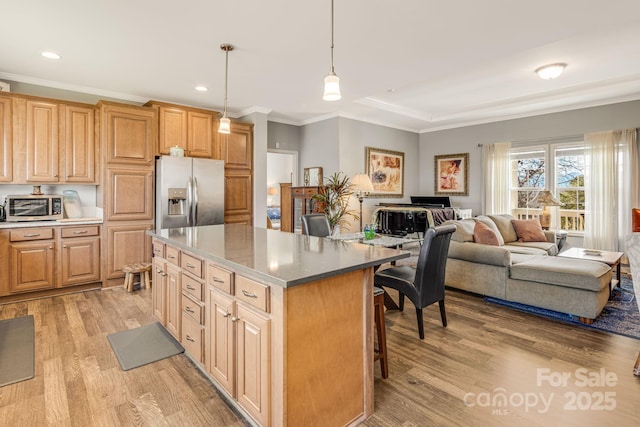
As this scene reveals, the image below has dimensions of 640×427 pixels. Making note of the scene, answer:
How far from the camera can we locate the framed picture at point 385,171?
674 centimetres

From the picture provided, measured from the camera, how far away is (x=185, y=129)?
191 inches

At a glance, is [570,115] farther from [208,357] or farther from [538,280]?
[208,357]

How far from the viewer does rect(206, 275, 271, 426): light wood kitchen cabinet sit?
153cm

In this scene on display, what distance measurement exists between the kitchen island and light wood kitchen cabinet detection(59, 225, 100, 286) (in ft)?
8.97

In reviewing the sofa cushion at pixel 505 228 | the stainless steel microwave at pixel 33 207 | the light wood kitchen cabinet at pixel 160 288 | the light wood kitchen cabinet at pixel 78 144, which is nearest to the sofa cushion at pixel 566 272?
the sofa cushion at pixel 505 228

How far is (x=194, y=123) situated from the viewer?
16.3 feet

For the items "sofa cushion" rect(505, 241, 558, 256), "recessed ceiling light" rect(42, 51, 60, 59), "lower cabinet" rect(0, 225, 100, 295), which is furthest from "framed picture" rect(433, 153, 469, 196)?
"recessed ceiling light" rect(42, 51, 60, 59)

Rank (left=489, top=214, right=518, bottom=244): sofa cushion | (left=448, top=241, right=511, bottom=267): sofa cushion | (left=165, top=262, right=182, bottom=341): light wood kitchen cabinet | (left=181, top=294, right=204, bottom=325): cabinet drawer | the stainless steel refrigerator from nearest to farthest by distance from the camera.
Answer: (left=181, top=294, right=204, bottom=325): cabinet drawer → (left=165, top=262, right=182, bottom=341): light wood kitchen cabinet → (left=448, top=241, right=511, bottom=267): sofa cushion → the stainless steel refrigerator → (left=489, top=214, right=518, bottom=244): sofa cushion

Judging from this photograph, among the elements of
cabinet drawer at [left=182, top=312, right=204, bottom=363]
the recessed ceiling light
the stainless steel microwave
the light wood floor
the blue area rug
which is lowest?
the light wood floor

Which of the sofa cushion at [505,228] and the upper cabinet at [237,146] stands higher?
the upper cabinet at [237,146]

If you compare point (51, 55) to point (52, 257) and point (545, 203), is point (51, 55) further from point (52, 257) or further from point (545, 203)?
point (545, 203)

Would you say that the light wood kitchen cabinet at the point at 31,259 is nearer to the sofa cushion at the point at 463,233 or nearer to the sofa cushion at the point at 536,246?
the sofa cushion at the point at 463,233

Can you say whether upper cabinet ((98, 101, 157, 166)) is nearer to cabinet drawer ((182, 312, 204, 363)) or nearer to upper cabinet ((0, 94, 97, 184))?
upper cabinet ((0, 94, 97, 184))

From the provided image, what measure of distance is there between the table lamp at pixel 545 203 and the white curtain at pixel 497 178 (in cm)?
99
